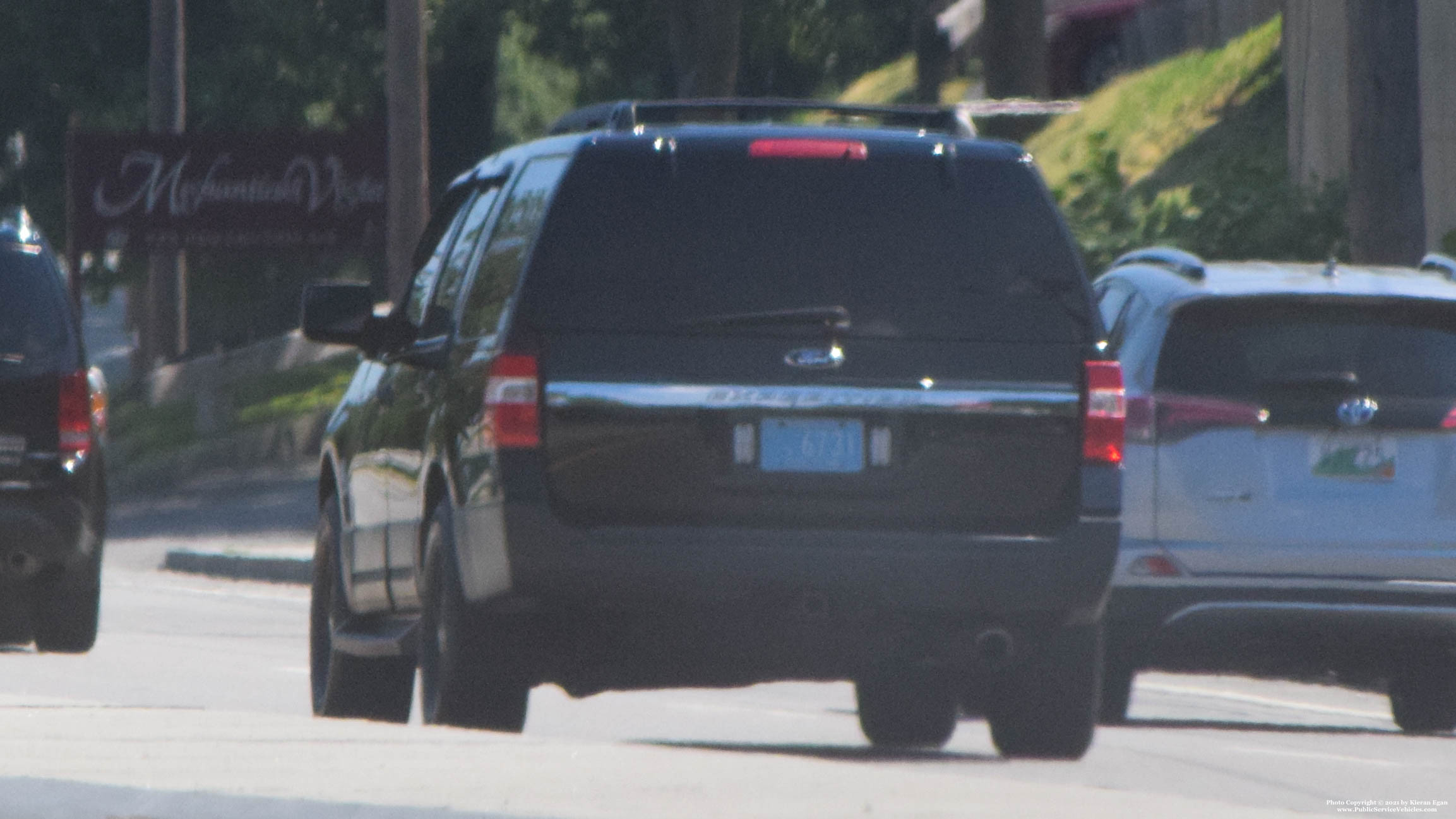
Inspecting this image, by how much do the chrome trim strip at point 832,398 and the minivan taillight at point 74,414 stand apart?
18.4 feet

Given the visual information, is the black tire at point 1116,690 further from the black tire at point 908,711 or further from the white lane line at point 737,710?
the white lane line at point 737,710

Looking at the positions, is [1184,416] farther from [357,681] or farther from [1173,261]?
[357,681]

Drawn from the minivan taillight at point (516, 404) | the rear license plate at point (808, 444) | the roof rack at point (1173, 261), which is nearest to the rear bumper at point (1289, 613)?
the roof rack at point (1173, 261)

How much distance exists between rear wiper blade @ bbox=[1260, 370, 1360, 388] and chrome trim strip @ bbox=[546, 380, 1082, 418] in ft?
9.07

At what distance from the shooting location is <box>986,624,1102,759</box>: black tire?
922cm

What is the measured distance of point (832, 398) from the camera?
859 centimetres

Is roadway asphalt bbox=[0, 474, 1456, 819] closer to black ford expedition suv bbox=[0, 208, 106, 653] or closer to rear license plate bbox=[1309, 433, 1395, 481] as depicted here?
black ford expedition suv bbox=[0, 208, 106, 653]

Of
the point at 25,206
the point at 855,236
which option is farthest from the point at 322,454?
the point at 25,206

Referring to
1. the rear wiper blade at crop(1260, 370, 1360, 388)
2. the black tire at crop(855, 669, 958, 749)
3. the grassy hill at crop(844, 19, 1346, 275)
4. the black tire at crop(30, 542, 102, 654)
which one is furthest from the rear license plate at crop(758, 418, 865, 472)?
the grassy hill at crop(844, 19, 1346, 275)

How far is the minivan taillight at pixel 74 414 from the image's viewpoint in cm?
1355

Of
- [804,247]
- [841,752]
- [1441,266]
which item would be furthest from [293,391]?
[804,247]

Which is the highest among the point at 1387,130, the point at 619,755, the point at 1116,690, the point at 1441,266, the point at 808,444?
the point at 808,444

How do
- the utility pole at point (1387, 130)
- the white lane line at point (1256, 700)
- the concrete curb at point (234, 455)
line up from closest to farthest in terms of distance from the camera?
the white lane line at point (1256, 700)
the utility pole at point (1387, 130)
the concrete curb at point (234, 455)

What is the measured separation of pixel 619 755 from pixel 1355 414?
13.9 feet
